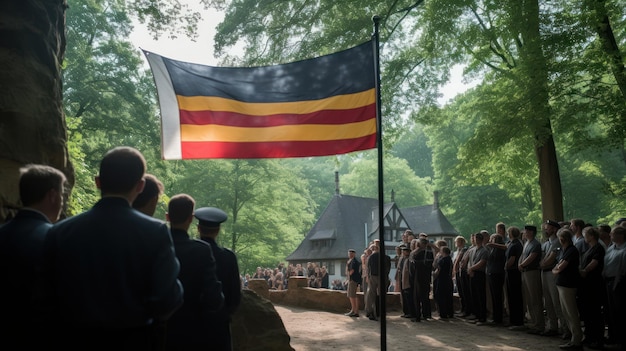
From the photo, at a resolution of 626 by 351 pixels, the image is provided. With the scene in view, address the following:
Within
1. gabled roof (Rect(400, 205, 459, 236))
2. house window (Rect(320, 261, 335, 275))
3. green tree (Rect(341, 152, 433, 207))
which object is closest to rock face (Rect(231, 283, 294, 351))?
house window (Rect(320, 261, 335, 275))

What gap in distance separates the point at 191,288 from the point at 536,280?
27.7 feet

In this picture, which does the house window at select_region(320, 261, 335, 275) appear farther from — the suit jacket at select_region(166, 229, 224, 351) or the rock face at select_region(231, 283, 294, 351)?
the suit jacket at select_region(166, 229, 224, 351)

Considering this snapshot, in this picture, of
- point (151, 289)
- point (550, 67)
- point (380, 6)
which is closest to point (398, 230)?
point (380, 6)

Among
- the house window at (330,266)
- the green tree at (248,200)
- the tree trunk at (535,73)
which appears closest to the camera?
the tree trunk at (535,73)

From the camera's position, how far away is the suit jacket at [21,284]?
2.70m

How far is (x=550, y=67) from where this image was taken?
45.1 feet

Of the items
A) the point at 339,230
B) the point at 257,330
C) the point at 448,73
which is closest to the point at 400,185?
the point at 339,230

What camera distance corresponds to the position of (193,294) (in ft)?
12.3

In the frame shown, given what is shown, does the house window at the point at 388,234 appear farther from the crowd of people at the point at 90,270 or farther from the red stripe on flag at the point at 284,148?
the crowd of people at the point at 90,270

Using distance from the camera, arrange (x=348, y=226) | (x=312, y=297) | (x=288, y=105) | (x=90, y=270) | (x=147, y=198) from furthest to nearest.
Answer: (x=348, y=226)
(x=312, y=297)
(x=288, y=105)
(x=147, y=198)
(x=90, y=270)

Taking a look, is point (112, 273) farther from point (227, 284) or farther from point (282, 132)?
point (282, 132)

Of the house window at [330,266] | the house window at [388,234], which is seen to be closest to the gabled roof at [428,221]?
the house window at [388,234]

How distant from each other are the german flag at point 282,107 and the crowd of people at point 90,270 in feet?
12.4

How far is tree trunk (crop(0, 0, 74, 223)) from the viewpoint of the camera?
4.91 meters
